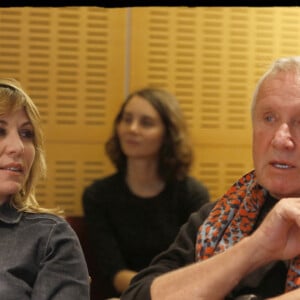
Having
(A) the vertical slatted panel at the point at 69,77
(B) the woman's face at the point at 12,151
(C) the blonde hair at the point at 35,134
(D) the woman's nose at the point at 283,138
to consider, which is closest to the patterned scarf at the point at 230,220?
(D) the woman's nose at the point at 283,138

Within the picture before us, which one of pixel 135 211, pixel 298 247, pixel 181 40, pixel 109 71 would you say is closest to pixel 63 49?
pixel 109 71

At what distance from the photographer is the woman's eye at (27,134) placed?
6.74 feet

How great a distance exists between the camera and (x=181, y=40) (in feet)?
13.6

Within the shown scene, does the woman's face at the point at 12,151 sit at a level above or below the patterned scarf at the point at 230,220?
above

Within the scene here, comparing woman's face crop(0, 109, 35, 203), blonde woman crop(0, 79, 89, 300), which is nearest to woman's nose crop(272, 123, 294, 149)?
blonde woman crop(0, 79, 89, 300)

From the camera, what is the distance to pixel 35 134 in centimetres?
207

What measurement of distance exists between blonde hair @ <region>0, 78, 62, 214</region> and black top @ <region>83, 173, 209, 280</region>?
1342 mm

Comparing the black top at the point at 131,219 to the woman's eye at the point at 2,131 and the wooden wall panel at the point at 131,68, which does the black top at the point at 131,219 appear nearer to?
the wooden wall panel at the point at 131,68

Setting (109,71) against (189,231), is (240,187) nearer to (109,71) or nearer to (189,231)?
(189,231)

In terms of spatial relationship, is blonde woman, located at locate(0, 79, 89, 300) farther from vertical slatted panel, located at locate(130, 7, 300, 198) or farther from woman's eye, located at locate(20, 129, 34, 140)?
vertical slatted panel, located at locate(130, 7, 300, 198)

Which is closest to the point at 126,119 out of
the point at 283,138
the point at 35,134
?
the point at 35,134

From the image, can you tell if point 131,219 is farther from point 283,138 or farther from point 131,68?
point 283,138

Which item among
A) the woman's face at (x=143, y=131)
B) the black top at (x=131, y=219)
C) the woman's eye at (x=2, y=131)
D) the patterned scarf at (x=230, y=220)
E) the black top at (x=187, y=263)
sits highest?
the woman's eye at (x=2, y=131)

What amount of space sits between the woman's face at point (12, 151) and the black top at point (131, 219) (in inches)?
57.4
